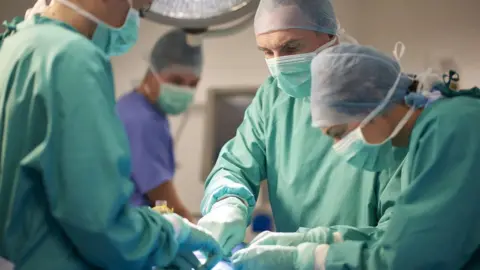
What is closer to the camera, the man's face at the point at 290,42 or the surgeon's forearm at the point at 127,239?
the surgeon's forearm at the point at 127,239

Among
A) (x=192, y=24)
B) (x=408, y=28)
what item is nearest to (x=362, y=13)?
(x=408, y=28)

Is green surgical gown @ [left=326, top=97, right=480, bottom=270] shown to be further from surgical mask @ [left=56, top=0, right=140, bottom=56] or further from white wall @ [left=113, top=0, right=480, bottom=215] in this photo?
white wall @ [left=113, top=0, right=480, bottom=215]

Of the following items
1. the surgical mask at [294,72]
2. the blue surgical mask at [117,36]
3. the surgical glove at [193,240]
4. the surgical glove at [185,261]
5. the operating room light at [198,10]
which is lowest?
the surgical glove at [185,261]

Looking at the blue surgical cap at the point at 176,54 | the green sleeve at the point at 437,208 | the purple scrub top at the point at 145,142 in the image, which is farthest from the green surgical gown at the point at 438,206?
the blue surgical cap at the point at 176,54

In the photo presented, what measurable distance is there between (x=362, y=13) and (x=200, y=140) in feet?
3.06

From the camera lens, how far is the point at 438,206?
3.85 ft

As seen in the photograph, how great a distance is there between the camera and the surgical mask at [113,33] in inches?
45.6

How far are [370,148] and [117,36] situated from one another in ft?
2.13

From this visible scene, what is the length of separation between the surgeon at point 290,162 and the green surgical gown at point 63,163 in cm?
56

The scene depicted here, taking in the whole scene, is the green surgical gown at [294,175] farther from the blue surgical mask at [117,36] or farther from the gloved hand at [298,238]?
the blue surgical mask at [117,36]

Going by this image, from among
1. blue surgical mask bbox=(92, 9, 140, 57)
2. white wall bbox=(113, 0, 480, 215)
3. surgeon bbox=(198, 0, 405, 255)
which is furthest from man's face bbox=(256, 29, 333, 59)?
white wall bbox=(113, 0, 480, 215)

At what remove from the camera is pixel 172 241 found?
1.13 m

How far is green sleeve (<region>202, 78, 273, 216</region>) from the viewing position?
66.6 inches

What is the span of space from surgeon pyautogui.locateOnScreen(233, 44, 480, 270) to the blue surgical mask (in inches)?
18.2
